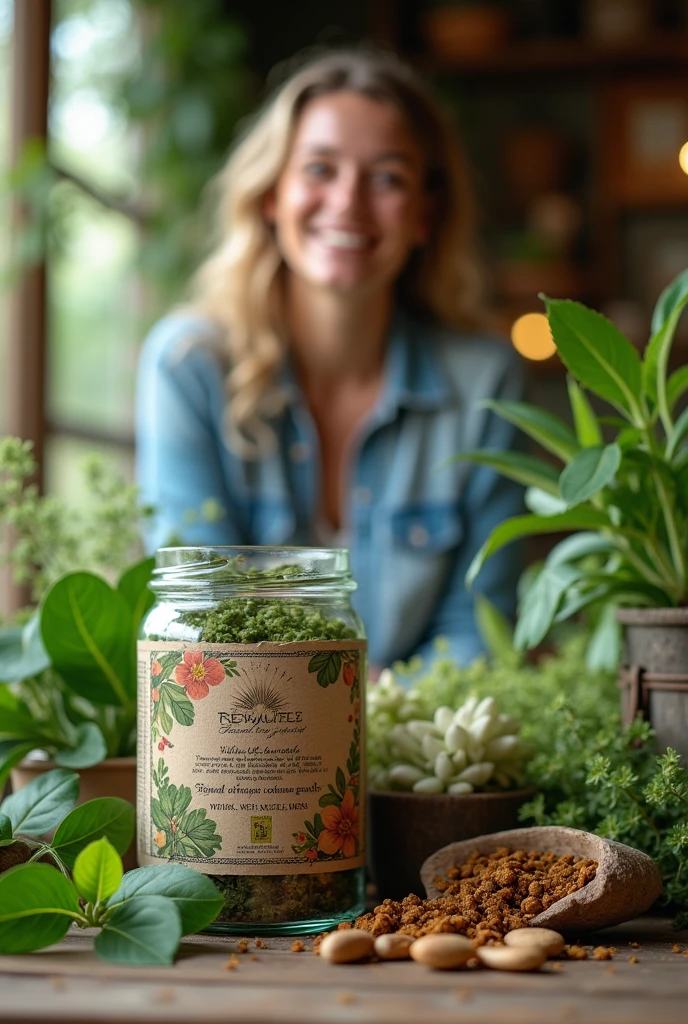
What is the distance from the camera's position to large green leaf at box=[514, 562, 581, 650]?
2.35 feet

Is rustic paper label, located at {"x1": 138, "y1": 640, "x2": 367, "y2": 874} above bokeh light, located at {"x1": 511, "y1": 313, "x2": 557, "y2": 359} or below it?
below

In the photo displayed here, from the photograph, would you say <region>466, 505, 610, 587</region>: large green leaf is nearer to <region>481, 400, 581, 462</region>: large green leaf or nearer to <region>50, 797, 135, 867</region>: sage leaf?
<region>481, 400, 581, 462</region>: large green leaf

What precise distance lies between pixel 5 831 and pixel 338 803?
0.57 feet

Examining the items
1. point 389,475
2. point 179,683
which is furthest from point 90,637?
point 389,475

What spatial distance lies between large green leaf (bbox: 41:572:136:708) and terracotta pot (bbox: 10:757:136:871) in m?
0.04

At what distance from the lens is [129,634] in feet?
2.37

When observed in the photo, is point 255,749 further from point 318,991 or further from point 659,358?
point 659,358

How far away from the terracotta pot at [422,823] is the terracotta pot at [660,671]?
0.29 feet

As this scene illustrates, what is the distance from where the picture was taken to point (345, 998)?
0.47m

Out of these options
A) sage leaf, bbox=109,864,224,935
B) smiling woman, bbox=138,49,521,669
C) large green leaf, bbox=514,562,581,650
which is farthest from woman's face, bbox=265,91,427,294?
sage leaf, bbox=109,864,224,935

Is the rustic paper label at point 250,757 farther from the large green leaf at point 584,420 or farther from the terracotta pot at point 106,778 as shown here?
the large green leaf at point 584,420

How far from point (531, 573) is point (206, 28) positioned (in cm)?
224

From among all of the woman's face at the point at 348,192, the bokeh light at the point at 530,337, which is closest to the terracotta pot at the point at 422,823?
the woman's face at the point at 348,192

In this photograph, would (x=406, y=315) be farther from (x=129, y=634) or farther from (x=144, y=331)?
(x=129, y=634)
